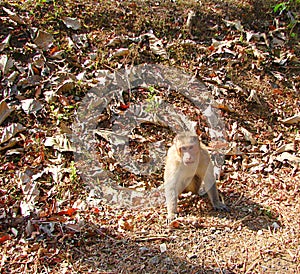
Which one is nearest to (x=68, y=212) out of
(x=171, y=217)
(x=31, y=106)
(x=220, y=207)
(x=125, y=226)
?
(x=125, y=226)

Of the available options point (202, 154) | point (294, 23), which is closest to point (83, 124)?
point (202, 154)

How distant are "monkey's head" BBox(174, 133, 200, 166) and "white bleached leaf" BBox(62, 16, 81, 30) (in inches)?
138

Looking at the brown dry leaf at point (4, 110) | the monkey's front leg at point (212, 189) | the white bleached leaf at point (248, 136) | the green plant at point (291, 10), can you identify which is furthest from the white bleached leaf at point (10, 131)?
the green plant at point (291, 10)

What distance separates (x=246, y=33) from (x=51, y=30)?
358 centimetres

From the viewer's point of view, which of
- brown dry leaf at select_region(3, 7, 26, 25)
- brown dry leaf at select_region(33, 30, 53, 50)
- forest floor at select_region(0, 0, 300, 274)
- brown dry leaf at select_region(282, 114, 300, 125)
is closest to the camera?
forest floor at select_region(0, 0, 300, 274)

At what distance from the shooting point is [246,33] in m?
8.12

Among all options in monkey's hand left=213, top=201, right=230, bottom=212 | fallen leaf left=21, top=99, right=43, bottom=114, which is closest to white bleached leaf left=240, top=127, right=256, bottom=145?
monkey's hand left=213, top=201, right=230, bottom=212

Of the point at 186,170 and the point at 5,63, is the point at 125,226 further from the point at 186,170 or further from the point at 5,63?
the point at 5,63

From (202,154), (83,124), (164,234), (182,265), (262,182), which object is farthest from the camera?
(83,124)

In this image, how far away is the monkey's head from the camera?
5.21m

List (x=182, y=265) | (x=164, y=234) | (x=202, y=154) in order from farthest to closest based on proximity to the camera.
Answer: (x=202, y=154) < (x=164, y=234) < (x=182, y=265)

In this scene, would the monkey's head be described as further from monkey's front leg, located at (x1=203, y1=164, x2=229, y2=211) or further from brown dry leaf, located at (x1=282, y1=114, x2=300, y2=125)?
brown dry leaf, located at (x1=282, y1=114, x2=300, y2=125)

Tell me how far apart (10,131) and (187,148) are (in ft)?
8.70

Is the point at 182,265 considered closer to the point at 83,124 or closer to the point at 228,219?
the point at 228,219
